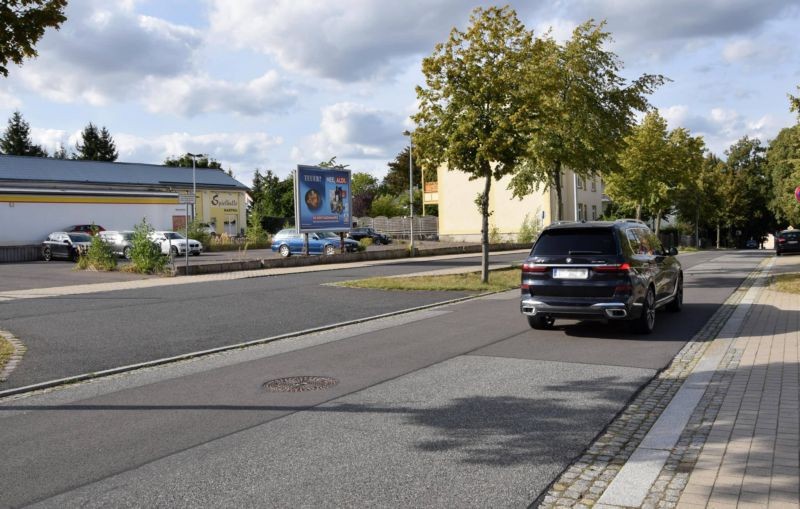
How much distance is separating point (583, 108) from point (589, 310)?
53.4 ft

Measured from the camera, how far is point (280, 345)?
34.2ft

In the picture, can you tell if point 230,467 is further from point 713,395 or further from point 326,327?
point 326,327

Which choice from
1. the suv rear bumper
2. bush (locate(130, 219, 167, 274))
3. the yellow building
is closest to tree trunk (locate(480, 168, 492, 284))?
the suv rear bumper

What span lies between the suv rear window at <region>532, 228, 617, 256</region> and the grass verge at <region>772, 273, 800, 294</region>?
320 inches

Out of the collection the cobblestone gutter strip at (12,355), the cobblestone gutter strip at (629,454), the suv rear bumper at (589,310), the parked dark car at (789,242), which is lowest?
the cobblestone gutter strip at (629,454)

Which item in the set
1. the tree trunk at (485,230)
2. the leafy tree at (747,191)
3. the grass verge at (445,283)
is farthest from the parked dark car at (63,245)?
the leafy tree at (747,191)

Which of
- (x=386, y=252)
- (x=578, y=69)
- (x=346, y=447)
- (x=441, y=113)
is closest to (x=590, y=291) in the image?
(x=346, y=447)

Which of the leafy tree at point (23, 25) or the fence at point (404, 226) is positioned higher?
the leafy tree at point (23, 25)

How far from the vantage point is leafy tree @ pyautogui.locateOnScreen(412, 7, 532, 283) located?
19.2 m

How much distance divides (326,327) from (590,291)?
4542 millimetres

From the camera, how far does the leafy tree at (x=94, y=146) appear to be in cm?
9500

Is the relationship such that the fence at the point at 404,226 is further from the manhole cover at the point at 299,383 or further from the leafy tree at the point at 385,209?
the manhole cover at the point at 299,383

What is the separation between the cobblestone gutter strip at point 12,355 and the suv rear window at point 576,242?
742 centimetres

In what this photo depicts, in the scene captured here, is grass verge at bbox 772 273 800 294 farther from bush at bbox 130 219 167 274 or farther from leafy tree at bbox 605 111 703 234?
bush at bbox 130 219 167 274
